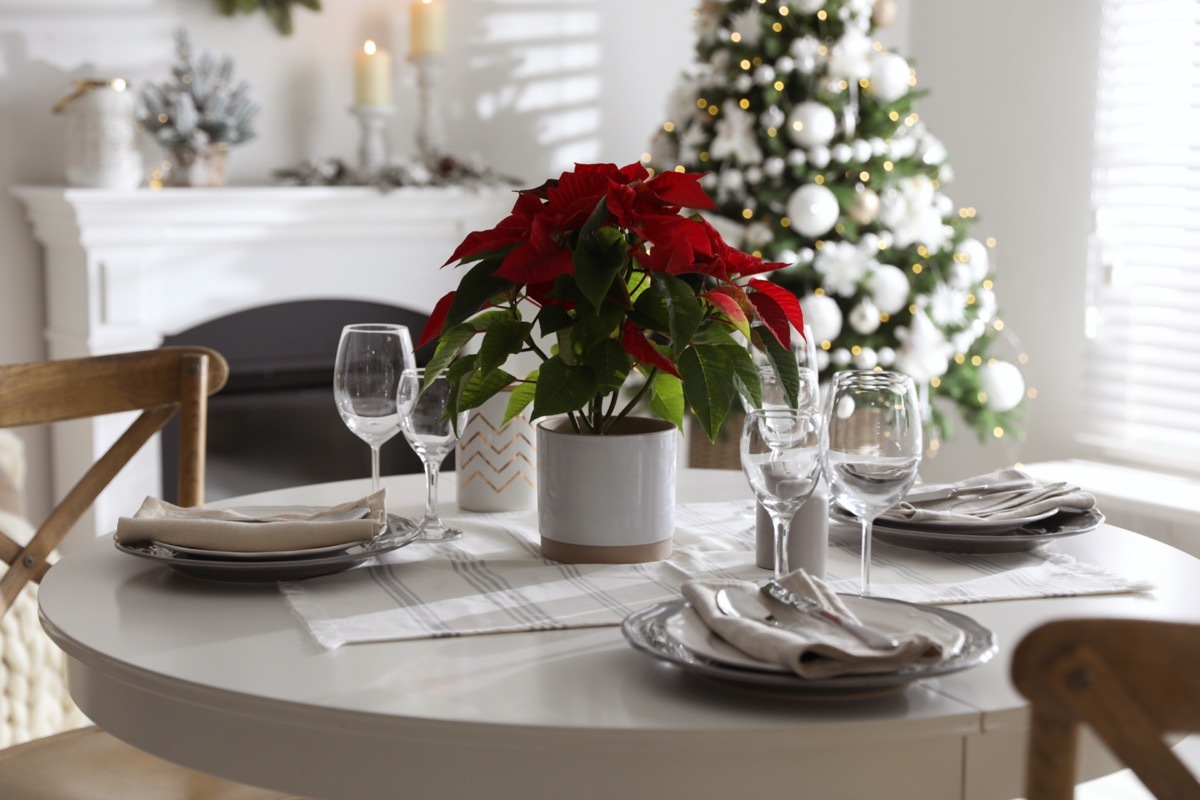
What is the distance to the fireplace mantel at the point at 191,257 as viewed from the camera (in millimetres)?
3186

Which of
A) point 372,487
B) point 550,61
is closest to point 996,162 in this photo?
point 550,61

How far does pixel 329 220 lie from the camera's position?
138 inches

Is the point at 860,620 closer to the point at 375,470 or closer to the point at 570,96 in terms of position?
the point at 375,470

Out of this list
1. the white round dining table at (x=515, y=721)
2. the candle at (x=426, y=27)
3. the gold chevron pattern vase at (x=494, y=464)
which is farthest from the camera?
the candle at (x=426, y=27)

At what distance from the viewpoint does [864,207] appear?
10.9 ft

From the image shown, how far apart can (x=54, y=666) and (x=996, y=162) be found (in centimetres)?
304

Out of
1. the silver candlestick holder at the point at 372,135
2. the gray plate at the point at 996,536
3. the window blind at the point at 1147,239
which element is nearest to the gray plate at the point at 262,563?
the gray plate at the point at 996,536

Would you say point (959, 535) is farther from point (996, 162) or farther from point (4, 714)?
point (996, 162)

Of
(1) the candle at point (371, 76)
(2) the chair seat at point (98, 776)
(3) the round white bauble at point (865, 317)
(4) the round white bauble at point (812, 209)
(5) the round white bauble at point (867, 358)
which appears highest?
(1) the candle at point (371, 76)

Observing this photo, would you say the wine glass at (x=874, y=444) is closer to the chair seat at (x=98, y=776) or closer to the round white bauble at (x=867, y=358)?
the chair seat at (x=98, y=776)

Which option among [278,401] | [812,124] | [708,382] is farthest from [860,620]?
[278,401]

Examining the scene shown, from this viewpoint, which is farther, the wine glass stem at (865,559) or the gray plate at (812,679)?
the wine glass stem at (865,559)

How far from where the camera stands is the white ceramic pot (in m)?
1.27

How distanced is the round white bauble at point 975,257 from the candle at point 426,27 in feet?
5.01
